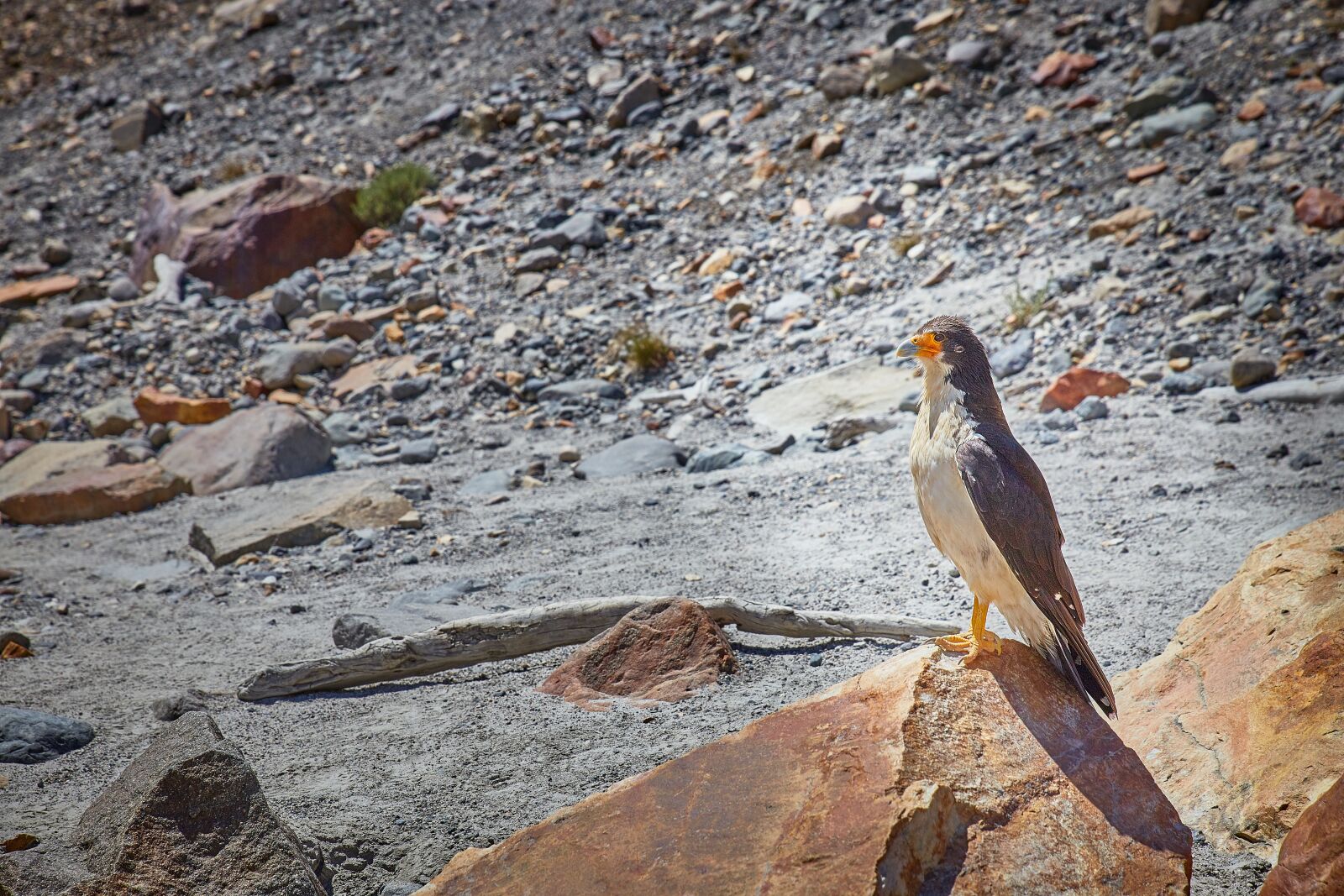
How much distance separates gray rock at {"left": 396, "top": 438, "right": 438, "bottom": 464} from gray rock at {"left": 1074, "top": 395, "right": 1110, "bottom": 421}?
5.06 m

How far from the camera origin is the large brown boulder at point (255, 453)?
27.4 ft

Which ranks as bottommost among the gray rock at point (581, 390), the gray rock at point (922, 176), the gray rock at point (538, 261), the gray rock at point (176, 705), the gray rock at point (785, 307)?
the gray rock at point (581, 390)

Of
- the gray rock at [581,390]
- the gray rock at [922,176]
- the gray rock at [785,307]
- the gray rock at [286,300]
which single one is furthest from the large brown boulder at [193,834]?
the gray rock at [922,176]

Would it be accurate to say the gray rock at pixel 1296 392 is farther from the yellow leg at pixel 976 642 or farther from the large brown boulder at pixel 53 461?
the large brown boulder at pixel 53 461

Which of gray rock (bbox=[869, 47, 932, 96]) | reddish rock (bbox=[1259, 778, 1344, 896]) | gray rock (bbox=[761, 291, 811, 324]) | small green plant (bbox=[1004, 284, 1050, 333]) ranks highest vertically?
gray rock (bbox=[869, 47, 932, 96])

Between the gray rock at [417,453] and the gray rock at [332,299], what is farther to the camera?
the gray rock at [332,299]

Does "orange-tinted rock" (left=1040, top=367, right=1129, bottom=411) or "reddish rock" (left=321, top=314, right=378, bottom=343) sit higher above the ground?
"reddish rock" (left=321, top=314, right=378, bottom=343)

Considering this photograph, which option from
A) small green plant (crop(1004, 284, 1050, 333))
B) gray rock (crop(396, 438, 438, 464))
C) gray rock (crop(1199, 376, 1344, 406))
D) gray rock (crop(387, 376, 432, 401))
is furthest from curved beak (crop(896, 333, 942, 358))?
gray rock (crop(387, 376, 432, 401))

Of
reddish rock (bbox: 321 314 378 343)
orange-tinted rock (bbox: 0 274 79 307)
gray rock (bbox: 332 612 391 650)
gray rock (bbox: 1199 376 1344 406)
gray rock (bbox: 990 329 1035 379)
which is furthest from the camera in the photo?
orange-tinted rock (bbox: 0 274 79 307)

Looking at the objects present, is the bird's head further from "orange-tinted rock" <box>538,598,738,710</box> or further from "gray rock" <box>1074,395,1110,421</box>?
"gray rock" <box>1074,395,1110,421</box>

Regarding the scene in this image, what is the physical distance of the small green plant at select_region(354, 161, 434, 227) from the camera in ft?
41.6

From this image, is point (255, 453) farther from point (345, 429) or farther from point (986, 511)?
point (986, 511)

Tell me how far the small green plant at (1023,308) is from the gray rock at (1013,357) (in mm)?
225

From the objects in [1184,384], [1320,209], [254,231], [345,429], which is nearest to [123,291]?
[254,231]
